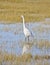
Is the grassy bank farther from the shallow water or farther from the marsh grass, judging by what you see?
the marsh grass

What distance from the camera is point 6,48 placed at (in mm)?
10602

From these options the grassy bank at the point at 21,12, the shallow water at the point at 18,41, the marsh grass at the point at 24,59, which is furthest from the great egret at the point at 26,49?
the grassy bank at the point at 21,12

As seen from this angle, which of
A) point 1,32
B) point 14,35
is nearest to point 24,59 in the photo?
point 14,35

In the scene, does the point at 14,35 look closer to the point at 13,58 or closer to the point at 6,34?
the point at 6,34

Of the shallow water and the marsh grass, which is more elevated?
the marsh grass

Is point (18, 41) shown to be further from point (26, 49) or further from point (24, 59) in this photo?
point (24, 59)

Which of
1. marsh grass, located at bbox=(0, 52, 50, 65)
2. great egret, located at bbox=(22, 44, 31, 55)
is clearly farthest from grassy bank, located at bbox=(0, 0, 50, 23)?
marsh grass, located at bbox=(0, 52, 50, 65)

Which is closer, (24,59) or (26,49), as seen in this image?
(24,59)

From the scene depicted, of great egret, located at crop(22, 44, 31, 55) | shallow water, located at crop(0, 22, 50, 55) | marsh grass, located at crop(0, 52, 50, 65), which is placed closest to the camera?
marsh grass, located at crop(0, 52, 50, 65)

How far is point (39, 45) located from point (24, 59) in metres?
2.48

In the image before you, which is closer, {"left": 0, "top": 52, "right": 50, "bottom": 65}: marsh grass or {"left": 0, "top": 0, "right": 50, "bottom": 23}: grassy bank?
{"left": 0, "top": 52, "right": 50, "bottom": 65}: marsh grass

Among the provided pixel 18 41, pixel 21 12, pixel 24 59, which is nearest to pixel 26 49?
pixel 24 59

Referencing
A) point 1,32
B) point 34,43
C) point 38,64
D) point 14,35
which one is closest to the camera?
point 38,64

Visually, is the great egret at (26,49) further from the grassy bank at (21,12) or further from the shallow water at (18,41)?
the grassy bank at (21,12)
